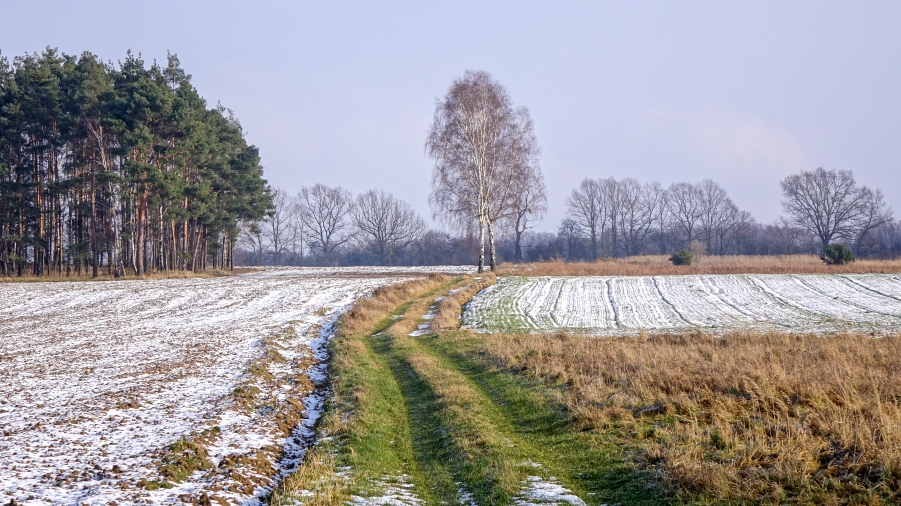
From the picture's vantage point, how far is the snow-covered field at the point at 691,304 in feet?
78.5

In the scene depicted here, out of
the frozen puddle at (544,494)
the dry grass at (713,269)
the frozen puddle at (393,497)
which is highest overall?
the dry grass at (713,269)

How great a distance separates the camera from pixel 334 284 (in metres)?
42.5

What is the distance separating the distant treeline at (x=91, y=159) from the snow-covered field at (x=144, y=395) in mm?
15628

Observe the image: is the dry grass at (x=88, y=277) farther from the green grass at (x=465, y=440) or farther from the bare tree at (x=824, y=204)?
the bare tree at (x=824, y=204)

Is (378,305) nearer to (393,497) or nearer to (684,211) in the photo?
(393,497)

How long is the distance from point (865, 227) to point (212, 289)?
85270mm

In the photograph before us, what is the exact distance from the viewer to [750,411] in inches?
359

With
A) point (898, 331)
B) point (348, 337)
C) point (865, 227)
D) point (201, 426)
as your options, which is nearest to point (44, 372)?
point (201, 426)

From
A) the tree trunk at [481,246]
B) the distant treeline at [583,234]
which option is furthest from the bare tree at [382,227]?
the tree trunk at [481,246]

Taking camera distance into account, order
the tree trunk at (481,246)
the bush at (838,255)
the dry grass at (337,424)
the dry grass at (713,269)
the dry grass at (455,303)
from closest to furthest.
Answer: the dry grass at (337,424)
the dry grass at (455,303)
the dry grass at (713,269)
the tree trunk at (481,246)
the bush at (838,255)

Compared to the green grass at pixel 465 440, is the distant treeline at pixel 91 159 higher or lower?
higher

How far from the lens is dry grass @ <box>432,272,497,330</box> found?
974 inches

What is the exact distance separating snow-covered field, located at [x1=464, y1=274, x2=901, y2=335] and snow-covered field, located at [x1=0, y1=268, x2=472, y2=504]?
958 centimetres

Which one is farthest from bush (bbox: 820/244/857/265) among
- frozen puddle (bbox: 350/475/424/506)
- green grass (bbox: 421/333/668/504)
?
frozen puddle (bbox: 350/475/424/506)
